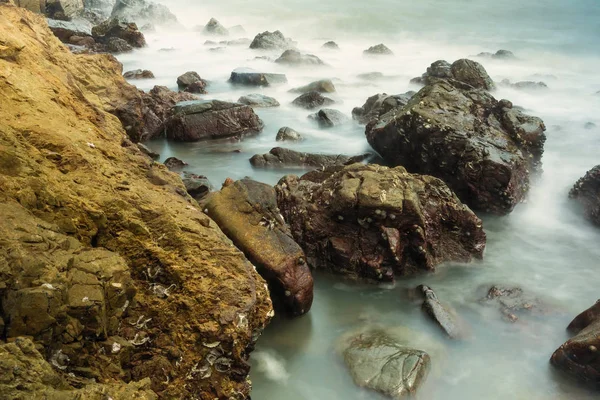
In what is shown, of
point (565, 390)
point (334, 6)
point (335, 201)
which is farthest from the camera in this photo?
point (334, 6)

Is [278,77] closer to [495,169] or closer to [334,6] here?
[495,169]

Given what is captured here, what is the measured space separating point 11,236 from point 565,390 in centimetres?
495

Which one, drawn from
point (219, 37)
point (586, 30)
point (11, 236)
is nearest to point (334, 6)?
point (219, 37)

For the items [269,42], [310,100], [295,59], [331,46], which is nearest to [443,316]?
[310,100]

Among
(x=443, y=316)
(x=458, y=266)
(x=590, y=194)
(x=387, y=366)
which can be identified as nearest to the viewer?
(x=387, y=366)

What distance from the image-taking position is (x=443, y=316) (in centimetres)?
572

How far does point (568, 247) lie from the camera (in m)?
7.79

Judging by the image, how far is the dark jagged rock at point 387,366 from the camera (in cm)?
466

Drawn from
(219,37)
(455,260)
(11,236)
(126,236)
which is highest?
(11,236)

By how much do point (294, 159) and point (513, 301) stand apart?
16.2 feet

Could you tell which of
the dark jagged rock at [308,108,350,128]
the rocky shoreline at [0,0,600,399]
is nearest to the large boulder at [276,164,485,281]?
the rocky shoreline at [0,0,600,399]

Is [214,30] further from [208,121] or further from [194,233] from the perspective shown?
[194,233]

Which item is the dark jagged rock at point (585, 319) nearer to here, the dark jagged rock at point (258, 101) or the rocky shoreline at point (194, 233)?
the rocky shoreline at point (194, 233)

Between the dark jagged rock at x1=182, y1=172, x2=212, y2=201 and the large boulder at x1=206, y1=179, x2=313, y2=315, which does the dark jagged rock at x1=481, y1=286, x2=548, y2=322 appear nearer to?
the large boulder at x1=206, y1=179, x2=313, y2=315
